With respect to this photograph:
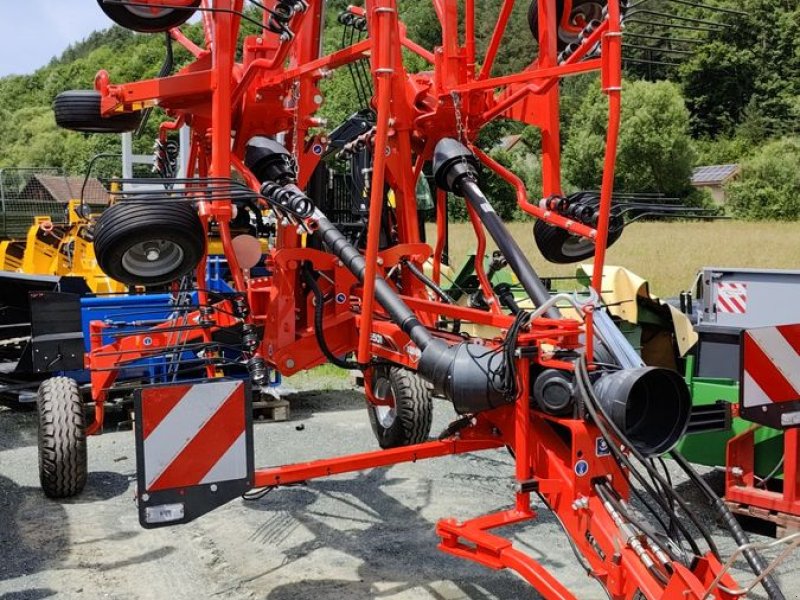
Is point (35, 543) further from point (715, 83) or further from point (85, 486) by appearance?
point (715, 83)

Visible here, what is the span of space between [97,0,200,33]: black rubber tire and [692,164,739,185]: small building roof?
49.8 meters

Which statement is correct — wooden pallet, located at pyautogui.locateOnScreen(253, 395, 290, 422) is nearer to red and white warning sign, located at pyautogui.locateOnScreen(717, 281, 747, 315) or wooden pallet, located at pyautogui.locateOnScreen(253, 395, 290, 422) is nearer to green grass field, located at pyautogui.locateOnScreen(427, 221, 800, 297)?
red and white warning sign, located at pyautogui.locateOnScreen(717, 281, 747, 315)

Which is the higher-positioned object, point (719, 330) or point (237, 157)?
point (237, 157)

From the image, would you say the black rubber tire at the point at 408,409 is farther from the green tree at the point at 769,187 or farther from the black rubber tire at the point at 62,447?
the green tree at the point at 769,187

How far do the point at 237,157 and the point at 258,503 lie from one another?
7.31 feet

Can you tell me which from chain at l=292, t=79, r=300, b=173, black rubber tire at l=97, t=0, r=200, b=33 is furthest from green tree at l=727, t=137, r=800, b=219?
black rubber tire at l=97, t=0, r=200, b=33

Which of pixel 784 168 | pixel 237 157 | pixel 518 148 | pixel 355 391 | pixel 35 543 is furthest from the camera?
pixel 784 168

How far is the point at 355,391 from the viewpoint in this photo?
9750 millimetres

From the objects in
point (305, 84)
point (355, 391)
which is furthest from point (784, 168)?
point (305, 84)

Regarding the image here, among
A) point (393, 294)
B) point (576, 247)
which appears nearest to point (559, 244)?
point (576, 247)

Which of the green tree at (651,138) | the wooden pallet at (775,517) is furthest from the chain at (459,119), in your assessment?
the green tree at (651,138)

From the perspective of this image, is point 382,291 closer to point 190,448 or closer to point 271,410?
point 190,448

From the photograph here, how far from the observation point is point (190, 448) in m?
3.77

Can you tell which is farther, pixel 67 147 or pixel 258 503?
pixel 67 147
